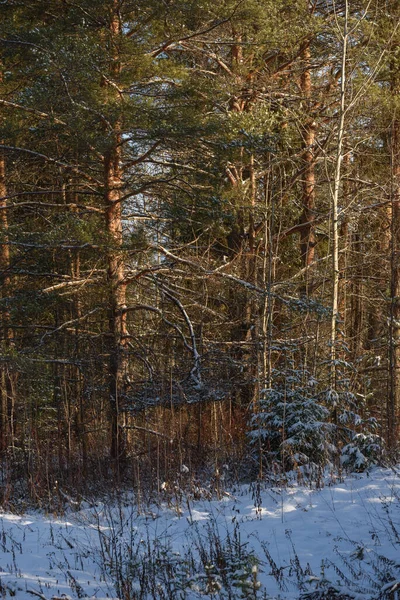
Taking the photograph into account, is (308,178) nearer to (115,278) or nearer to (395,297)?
(395,297)

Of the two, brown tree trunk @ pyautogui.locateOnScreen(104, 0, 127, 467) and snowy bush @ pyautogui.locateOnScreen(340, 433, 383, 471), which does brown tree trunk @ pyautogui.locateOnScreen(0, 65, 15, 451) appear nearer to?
brown tree trunk @ pyautogui.locateOnScreen(104, 0, 127, 467)

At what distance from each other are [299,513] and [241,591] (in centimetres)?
208

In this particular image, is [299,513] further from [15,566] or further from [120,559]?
[15,566]

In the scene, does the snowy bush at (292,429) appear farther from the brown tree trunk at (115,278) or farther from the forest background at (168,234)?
the brown tree trunk at (115,278)

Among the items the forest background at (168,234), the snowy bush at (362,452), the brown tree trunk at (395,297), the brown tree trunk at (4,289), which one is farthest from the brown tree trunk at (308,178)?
the snowy bush at (362,452)

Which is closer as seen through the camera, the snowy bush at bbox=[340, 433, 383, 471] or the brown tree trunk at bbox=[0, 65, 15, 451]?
the snowy bush at bbox=[340, 433, 383, 471]

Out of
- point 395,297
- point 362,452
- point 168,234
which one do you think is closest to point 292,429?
point 362,452

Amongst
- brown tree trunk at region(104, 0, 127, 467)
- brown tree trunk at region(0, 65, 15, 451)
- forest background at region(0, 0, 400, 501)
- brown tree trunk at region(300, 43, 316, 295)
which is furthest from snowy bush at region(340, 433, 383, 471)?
brown tree trunk at region(300, 43, 316, 295)

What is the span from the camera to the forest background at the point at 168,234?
9.87m

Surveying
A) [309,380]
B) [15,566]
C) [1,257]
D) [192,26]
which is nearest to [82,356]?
[1,257]

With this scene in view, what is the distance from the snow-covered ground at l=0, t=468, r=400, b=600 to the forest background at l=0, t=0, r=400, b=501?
1107mm

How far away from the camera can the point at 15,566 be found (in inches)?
211

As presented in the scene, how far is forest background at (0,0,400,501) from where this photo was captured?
987 cm

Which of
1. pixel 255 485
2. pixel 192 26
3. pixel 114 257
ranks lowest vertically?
pixel 255 485
